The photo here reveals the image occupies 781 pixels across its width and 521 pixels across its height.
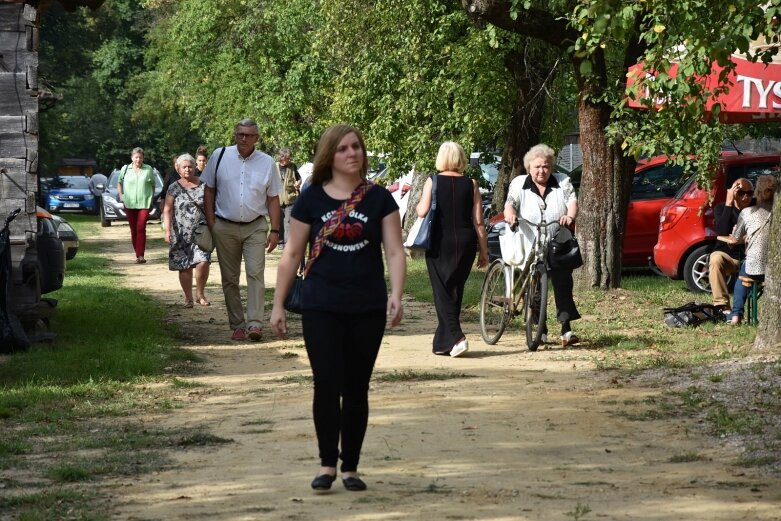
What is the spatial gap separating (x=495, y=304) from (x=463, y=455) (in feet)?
17.9

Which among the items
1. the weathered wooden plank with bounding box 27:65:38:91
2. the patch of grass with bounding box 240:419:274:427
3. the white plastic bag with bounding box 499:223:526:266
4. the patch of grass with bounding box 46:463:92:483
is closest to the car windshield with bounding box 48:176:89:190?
the weathered wooden plank with bounding box 27:65:38:91

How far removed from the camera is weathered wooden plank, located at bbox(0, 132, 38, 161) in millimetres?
12430

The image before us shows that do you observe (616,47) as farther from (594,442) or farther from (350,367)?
(350,367)

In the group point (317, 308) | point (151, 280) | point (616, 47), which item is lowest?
point (151, 280)

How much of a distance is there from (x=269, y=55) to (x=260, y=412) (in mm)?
31199

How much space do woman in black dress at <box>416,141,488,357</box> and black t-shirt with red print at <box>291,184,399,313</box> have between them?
5212 millimetres

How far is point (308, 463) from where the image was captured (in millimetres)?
7789

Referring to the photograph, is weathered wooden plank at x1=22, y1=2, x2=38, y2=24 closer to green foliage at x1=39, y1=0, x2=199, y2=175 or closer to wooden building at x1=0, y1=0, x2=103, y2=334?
wooden building at x1=0, y1=0, x2=103, y2=334

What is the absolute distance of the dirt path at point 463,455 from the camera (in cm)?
675

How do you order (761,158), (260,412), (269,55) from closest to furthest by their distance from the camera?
(260,412) < (761,158) < (269,55)

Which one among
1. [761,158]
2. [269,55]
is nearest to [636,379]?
[761,158]

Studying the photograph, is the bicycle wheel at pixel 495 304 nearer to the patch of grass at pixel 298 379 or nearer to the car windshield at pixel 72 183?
the patch of grass at pixel 298 379

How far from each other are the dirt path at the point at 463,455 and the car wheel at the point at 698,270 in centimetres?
636

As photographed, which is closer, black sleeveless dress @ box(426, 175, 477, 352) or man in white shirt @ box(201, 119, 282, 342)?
black sleeveless dress @ box(426, 175, 477, 352)
